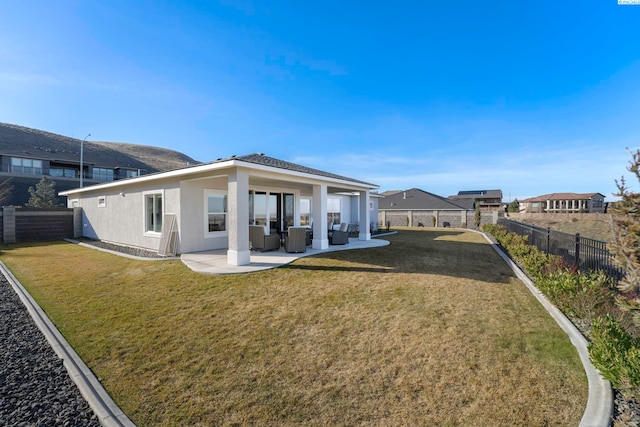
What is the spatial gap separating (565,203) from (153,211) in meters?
71.8

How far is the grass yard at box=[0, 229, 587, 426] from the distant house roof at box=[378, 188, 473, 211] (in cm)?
2884

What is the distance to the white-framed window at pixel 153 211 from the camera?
11383 mm

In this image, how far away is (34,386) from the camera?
3.13 m

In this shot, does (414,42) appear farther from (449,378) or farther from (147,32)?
(449,378)

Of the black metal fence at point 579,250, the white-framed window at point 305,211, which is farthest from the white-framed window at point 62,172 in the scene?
the black metal fence at point 579,250

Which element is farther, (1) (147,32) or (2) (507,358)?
(1) (147,32)

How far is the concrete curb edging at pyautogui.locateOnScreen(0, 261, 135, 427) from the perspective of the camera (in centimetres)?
264

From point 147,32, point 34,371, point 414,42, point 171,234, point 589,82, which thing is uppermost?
point 414,42

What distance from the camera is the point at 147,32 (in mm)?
10812

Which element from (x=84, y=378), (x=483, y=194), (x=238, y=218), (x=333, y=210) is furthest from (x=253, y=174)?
(x=483, y=194)

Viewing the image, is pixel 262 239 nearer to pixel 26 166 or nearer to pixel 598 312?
pixel 598 312

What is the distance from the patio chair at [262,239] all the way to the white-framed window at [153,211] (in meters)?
3.69

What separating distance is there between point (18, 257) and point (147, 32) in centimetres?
987

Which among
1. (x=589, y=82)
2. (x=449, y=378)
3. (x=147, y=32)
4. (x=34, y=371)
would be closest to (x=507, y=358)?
(x=449, y=378)
